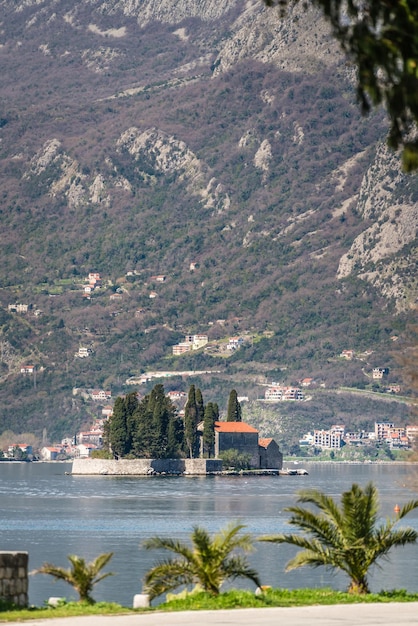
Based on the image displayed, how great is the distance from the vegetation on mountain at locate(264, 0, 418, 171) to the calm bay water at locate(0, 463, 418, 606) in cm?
2130

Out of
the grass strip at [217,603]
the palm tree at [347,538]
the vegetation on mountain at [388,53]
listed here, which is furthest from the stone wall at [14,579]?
the vegetation on mountain at [388,53]

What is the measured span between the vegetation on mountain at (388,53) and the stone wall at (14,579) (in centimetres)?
1479

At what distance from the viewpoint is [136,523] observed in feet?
375

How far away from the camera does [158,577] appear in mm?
35062

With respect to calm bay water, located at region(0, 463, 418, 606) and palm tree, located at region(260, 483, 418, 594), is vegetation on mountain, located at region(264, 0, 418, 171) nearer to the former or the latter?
palm tree, located at region(260, 483, 418, 594)

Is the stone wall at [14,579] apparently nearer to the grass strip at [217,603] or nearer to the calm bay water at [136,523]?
the grass strip at [217,603]

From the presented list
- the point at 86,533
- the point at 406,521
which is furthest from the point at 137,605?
the point at 406,521

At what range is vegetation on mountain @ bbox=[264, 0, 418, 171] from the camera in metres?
20.5

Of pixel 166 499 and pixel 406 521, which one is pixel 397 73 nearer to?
pixel 406 521

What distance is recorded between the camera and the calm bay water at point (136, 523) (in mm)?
66188

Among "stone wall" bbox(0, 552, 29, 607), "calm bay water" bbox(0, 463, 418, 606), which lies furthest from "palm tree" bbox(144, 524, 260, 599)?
"calm bay water" bbox(0, 463, 418, 606)

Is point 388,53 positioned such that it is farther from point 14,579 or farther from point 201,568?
point 201,568

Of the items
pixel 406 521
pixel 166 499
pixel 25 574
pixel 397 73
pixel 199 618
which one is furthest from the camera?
pixel 166 499

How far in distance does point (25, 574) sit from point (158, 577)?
370cm
